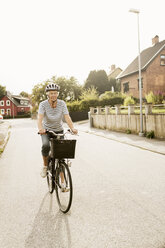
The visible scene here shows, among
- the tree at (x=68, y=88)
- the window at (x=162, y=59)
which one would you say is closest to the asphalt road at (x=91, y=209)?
the window at (x=162, y=59)

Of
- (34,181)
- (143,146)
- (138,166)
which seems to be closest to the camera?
(34,181)

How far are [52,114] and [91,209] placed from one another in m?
1.73

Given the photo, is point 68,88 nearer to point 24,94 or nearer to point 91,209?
point 91,209

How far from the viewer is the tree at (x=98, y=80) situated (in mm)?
57594

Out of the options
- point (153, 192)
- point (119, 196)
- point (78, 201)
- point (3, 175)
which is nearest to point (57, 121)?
point (78, 201)

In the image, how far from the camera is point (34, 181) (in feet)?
19.2

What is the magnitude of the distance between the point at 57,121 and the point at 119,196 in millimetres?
1726

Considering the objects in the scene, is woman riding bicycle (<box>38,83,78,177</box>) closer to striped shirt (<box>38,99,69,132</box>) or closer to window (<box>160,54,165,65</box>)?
striped shirt (<box>38,99,69,132</box>)

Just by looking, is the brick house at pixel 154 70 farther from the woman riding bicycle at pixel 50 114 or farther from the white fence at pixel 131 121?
the woman riding bicycle at pixel 50 114

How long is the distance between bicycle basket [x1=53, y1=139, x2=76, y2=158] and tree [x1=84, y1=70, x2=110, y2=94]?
2140 inches

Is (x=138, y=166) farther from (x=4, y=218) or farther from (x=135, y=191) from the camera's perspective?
(x=4, y=218)

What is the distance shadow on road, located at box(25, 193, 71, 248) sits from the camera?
9.57ft

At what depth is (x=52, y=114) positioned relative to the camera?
455 centimetres

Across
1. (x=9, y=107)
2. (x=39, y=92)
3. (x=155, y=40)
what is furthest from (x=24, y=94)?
(x=155, y=40)
